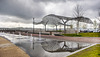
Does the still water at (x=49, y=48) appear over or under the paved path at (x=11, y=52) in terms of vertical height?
under

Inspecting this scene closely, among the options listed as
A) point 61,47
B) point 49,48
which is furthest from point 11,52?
point 61,47

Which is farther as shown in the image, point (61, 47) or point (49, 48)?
point (61, 47)

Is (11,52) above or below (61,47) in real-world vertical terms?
above

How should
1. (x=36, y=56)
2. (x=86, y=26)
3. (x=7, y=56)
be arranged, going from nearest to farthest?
(x=7, y=56)
(x=36, y=56)
(x=86, y=26)

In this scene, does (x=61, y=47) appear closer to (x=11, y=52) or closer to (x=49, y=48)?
(x=49, y=48)

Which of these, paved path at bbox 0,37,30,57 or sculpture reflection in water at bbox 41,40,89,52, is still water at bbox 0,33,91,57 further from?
paved path at bbox 0,37,30,57

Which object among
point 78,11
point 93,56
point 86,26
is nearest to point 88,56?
point 93,56

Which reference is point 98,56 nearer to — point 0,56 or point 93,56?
point 93,56

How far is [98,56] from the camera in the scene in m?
6.20

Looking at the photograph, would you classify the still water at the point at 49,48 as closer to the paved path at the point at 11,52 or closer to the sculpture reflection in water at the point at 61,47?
the sculpture reflection in water at the point at 61,47

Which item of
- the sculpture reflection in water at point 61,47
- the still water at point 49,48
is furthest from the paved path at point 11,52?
the sculpture reflection in water at point 61,47

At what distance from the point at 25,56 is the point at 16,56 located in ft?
2.18

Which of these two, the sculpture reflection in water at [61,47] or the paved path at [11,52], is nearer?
the paved path at [11,52]

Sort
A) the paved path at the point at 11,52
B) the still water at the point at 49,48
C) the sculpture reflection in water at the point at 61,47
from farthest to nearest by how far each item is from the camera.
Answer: the sculpture reflection in water at the point at 61,47 → the still water at the point at 49,48 → the paved path at the point at 11,52
